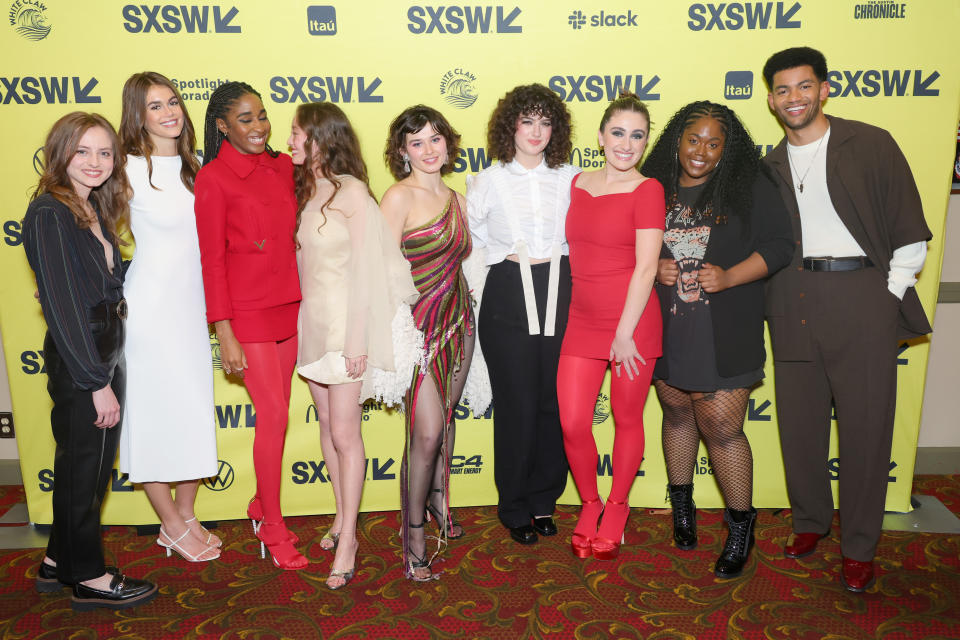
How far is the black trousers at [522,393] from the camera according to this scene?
2992mm

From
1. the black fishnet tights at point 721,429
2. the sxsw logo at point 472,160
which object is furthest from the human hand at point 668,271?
the sxsw logo at point 472,160

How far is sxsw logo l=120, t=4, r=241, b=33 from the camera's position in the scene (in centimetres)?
319

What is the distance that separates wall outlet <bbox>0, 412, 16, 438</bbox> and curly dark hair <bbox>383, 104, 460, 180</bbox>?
280 cm

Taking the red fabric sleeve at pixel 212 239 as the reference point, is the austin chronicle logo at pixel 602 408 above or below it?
below

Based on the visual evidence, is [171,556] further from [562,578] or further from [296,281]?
[562,578]

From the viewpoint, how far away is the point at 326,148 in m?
2.73

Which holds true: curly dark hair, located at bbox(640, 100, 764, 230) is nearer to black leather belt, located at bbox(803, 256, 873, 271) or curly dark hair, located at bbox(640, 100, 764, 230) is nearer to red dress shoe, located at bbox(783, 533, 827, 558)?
black leather belt, located at bbox(803, 256, 873, 271)

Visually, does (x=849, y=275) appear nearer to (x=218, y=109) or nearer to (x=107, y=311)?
(x=218, y=109)

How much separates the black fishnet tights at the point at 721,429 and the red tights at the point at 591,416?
214mm

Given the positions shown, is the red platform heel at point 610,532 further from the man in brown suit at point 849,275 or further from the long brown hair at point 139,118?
the long brown hair at point 139,118

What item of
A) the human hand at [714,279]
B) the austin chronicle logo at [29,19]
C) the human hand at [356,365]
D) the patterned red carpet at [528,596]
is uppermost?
the austin chronicle logo at [29,19]

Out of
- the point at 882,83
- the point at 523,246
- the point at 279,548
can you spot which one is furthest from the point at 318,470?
the point at 882,83

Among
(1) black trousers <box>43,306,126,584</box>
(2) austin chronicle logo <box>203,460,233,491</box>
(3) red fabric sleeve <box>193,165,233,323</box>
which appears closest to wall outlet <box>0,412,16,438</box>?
(2) austin chronicle logo <box>203,460,233,491</box>

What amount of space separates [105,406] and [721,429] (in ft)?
7.88
